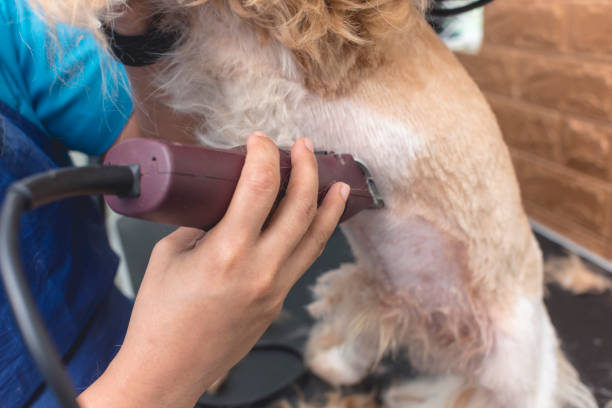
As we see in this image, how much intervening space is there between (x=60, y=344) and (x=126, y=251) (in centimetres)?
51

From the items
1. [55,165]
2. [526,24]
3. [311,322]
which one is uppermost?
[55,165]

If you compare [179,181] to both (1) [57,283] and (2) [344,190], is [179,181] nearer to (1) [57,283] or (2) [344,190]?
(2) [344,190]

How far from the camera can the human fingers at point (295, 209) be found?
324 millimetres

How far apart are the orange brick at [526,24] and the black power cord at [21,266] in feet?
3.81

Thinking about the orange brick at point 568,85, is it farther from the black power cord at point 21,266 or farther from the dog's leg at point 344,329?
the black power cord at point 21,266

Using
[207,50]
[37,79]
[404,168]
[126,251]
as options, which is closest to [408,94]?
[404,168]

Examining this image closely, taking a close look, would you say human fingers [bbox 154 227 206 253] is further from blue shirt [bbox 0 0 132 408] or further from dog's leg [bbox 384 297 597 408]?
dog's leg [bbox 384 297 597 408]

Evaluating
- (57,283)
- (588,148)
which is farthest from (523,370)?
(588,148)

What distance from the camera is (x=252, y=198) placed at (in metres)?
0.30

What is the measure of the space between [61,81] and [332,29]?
0.29 m

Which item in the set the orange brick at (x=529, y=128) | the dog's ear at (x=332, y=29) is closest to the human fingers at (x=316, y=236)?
the dog's ear at (x=332, y=29)

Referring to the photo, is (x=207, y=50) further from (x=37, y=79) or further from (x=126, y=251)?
(x=126, y=251)

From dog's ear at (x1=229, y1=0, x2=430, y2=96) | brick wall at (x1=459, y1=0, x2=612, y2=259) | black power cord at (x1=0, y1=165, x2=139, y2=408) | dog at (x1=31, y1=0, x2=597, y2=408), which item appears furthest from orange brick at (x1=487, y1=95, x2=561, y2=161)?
black power cord at (x1=0, y1=165, x2=139, y2=408)

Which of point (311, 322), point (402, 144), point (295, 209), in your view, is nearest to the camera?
point (295, 209)
